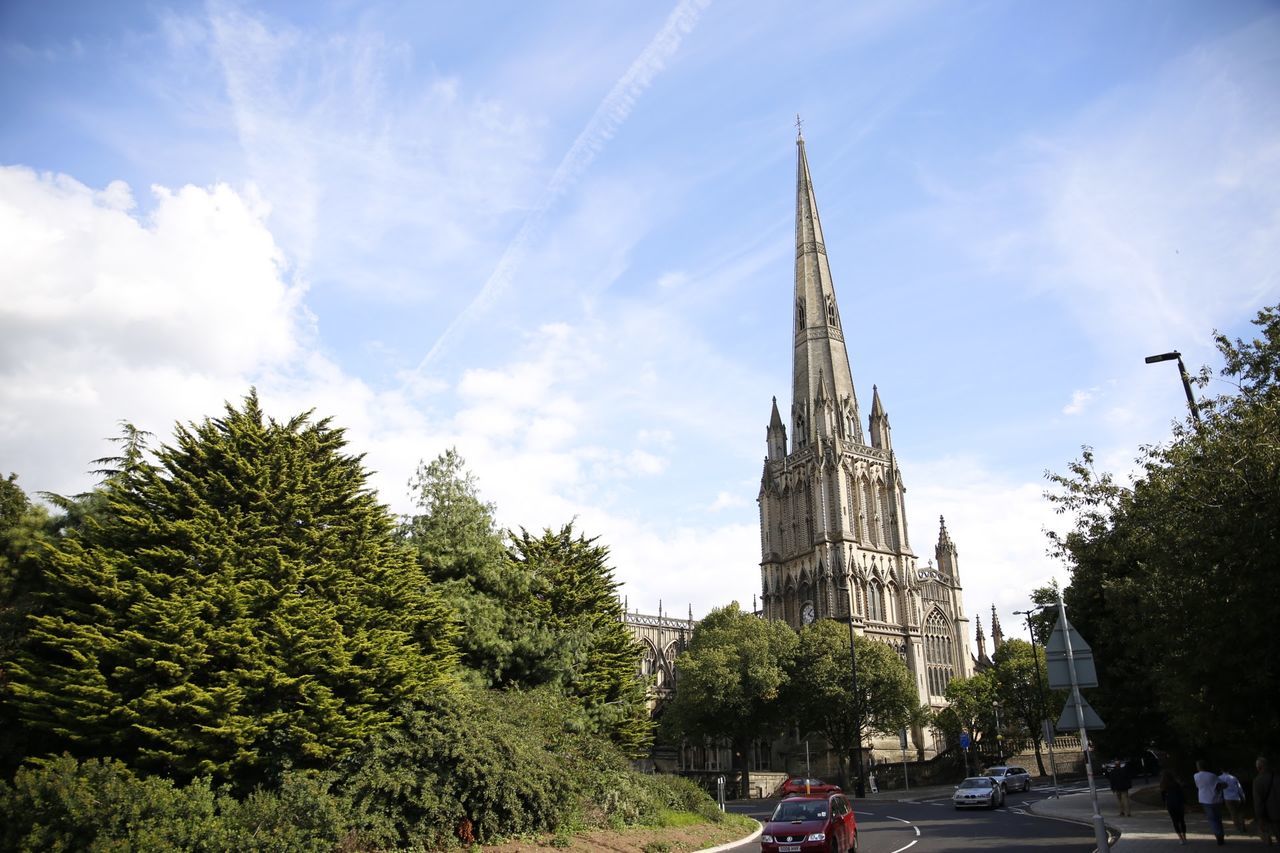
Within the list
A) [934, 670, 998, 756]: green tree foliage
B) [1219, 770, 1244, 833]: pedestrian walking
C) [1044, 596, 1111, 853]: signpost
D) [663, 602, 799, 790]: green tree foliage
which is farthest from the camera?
[934, 670, 998, 756]: green tree foliage

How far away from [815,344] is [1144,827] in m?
71.1

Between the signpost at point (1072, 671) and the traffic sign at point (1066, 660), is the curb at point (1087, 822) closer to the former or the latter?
the signpost at point (1072, 671)

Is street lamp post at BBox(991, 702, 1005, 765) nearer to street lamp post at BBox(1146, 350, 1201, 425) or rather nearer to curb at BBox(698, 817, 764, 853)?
curb at BBox(698, 817, 764, 853)

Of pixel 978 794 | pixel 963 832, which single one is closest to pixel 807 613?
pixel 978 794

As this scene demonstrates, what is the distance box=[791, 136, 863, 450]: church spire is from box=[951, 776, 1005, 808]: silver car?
53818 mm

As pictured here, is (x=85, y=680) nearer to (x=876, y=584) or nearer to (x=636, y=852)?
(x=636, y=852)

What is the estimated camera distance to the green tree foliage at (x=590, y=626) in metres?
33.2

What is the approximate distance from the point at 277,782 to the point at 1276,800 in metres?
19.7

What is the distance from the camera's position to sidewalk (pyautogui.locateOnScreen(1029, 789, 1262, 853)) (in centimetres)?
1803

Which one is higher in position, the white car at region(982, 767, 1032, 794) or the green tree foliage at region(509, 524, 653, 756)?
the green tree foliage at region(509, 524, 653, 756)

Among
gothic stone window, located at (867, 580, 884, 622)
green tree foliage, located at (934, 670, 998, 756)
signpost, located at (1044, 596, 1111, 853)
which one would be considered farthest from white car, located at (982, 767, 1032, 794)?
signpost, located at (1044, 596, 1111, 853)

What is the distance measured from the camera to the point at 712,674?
54.8 metres

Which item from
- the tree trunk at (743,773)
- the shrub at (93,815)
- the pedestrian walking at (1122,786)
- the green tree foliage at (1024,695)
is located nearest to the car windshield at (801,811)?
the shrub at (93,815)

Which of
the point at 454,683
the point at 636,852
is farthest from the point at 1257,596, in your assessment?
the point at 454,683
